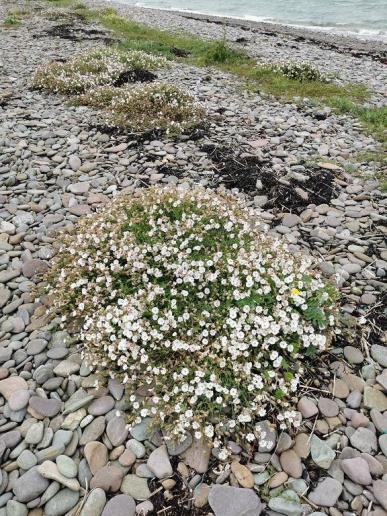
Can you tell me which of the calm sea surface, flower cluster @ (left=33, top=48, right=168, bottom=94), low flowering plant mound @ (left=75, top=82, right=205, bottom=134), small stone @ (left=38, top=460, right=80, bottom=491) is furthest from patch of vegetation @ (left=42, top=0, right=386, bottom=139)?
the calm sea surface

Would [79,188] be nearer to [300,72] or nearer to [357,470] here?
[357,470]

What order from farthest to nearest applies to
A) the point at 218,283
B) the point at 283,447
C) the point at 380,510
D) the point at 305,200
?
the point at 305,200 < the point at 218,283 < the point at 283,447 < the point at 380,510

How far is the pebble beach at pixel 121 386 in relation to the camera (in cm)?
340

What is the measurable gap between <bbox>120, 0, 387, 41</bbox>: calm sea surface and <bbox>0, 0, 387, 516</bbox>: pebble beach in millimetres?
25172

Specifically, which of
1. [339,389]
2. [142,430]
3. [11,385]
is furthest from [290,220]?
[11,385]

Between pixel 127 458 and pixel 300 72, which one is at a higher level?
pixel 300 72

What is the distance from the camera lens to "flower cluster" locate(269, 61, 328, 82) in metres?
13.4

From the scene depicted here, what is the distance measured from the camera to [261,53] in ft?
58.3

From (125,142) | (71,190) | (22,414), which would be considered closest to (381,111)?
(125,142)

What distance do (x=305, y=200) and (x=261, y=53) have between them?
43.0 ft

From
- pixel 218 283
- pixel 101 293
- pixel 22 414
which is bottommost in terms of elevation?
pixel 22 414

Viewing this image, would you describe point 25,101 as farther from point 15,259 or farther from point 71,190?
point 15,259

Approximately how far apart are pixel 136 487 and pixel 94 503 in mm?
327

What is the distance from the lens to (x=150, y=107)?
9.77 meters
